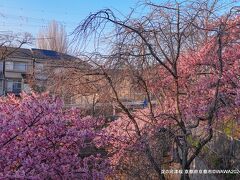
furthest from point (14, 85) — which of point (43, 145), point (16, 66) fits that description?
point (43, 145)

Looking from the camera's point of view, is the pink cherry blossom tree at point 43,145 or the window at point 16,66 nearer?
the pink cherry blossom tree at point 43,145

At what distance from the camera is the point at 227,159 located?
18.6ft

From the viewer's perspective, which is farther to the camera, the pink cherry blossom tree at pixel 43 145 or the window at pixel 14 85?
the window at pixel 14 85

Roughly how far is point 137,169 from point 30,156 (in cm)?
170

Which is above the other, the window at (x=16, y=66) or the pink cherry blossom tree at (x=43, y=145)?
the window at (x=16, y=66)

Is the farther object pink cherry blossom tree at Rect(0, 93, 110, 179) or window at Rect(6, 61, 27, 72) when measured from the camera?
window at Rect(6, 61, 27, 72)

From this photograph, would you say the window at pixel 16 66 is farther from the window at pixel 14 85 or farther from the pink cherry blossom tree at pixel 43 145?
the pink cherry blossom tree at pixel 43 145

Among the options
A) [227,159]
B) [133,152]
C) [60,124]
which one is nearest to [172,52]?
[133,152]

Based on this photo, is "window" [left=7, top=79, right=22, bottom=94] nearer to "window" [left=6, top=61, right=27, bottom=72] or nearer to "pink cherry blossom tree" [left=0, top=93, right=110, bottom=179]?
"window" [left=6, top=61, right=27, bottom=72]

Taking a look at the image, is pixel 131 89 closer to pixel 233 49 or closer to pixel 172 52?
pixel 172 52

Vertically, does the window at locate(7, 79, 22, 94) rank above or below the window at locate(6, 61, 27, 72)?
below

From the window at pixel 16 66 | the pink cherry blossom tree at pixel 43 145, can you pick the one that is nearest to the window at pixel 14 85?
the window at pixel 16 66

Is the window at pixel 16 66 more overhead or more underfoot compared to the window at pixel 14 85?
more overhead

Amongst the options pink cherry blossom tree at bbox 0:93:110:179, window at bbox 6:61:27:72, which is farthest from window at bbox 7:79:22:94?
pink cherry blossom tree at bbox 0:93:110:179
